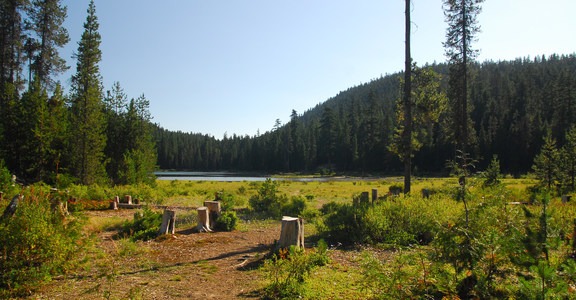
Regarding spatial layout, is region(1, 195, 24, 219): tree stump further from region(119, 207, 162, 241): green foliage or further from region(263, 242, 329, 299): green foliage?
region(263, 242, 329, 299): green foliage

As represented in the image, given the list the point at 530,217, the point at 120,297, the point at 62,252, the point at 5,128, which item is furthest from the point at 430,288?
the point at 5,128

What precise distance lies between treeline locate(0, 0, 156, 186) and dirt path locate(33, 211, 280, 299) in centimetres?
1555

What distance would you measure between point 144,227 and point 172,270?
12.0ft

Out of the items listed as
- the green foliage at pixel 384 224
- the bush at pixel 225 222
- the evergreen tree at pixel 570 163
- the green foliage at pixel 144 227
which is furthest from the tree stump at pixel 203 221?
the evergreen tree at pixel 570 163

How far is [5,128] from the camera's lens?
2302 cm

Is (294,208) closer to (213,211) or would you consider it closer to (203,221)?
(213,211)

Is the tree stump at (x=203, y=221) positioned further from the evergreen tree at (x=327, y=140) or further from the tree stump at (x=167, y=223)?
the evergreen tree at (x=327, y=140)

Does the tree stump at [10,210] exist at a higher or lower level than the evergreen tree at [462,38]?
lower

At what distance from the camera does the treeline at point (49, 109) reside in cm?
2241

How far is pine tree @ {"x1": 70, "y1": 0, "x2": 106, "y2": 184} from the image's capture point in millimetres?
23500

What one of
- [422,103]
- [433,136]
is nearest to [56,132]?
[422,103]

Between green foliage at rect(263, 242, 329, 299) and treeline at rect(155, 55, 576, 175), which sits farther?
treeline at rect(155, 55, 576, 175)

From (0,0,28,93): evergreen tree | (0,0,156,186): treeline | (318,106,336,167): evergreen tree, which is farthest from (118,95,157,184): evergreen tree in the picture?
(318,106,336,167): evergreen tree

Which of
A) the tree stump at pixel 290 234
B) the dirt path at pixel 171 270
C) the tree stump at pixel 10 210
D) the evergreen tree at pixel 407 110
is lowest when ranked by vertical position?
the dirt path at pixel 171 270
